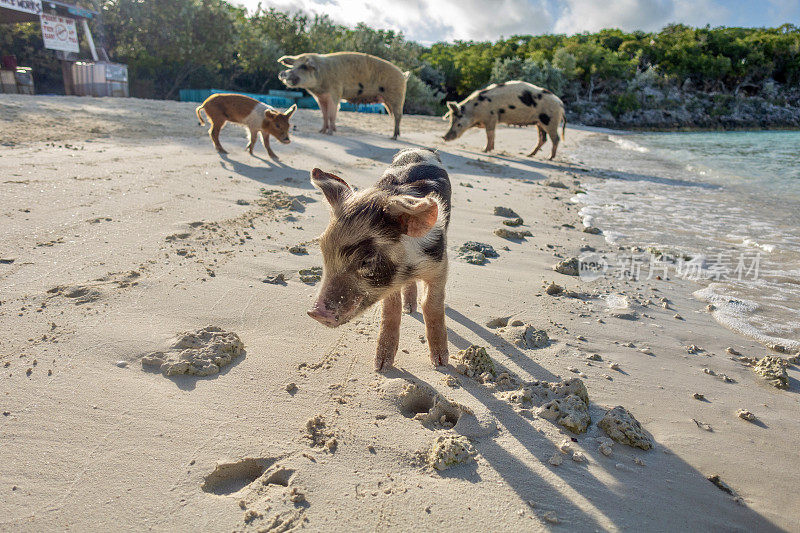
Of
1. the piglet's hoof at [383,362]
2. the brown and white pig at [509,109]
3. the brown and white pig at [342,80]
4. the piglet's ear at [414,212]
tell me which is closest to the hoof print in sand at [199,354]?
the piglet's hoof at [383,362]

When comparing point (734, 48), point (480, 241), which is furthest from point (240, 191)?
point (734, 48)

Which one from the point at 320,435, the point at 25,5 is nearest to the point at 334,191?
the point at 320,435

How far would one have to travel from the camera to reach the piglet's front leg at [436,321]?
2.94 meters

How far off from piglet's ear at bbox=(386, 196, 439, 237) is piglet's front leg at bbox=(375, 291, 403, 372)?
60 centimetres

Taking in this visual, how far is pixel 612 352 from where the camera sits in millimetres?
3281

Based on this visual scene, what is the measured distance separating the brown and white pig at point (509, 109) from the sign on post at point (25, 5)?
555 inches

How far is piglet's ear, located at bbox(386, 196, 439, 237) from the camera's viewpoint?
231 centimetres

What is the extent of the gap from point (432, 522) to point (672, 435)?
146cm

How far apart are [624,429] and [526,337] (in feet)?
3.33

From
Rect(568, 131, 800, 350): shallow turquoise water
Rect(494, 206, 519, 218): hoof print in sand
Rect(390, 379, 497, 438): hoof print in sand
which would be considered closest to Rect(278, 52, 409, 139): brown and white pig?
Rect(568, 131, 800, 350): shallow turquoise water

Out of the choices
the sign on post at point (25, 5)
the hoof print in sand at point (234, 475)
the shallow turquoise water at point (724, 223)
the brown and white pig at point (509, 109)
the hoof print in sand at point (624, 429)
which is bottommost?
the hoof print in sand at point (234, 475)

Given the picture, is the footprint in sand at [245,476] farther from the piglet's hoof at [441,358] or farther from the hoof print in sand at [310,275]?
the hoof print in sand at [310,275]

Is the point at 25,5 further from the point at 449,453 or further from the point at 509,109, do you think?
the point at 449,453

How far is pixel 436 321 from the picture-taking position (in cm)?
300
